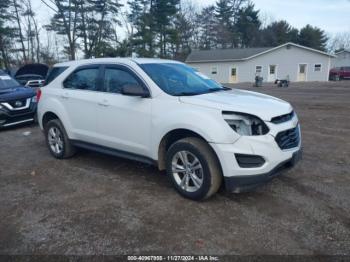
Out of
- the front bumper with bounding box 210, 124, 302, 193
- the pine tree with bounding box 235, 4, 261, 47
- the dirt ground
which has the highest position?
the pine tree with bounding box 235, 4, 261, 47

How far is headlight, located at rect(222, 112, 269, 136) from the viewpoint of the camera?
3.40 m

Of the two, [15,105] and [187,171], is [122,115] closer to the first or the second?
[187,171]

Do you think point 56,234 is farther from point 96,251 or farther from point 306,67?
point 306,67

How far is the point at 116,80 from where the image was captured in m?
4.55

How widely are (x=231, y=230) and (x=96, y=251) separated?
1.39 meters

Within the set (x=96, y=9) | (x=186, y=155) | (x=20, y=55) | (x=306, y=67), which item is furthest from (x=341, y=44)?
(x=186, y=155)

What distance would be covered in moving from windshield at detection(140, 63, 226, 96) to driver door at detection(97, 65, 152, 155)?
257 mm

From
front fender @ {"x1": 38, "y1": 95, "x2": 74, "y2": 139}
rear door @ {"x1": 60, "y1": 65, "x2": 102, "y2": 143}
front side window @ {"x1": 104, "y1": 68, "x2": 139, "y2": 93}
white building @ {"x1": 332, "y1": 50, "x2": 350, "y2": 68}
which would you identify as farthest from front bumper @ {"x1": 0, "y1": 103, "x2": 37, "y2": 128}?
white building @ {"x1": 332, "y1": 50, "x2": 350, "y2": 68}

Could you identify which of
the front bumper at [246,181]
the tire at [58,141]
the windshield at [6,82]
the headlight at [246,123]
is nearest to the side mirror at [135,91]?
the headlight at [246,123]

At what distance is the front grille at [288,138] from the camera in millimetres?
3512

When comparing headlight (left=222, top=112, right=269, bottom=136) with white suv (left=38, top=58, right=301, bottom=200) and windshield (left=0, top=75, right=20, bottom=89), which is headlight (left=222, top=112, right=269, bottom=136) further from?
windshield (left=0, top=75, right=20, bottom=89)

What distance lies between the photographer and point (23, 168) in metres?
5.23

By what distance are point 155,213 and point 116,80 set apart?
2131 millimetres

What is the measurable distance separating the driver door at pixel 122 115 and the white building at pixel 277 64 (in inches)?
1301
